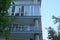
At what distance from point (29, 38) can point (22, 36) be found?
91 centimetres

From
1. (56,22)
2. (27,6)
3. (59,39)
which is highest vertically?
(27,6)

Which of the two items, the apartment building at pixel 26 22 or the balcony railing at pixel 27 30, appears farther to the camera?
the apartment building at pixel 26 22

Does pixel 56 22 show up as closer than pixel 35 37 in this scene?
No

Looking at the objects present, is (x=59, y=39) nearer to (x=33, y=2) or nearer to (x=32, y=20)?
(x=32, y=20)

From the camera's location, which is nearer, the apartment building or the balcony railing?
the balcony railing

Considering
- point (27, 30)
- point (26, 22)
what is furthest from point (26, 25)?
point (27, 30)

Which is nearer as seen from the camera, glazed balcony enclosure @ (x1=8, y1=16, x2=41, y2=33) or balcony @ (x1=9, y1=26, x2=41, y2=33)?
balcony @ (x1=9, y1=26, x2=41, y2=33)

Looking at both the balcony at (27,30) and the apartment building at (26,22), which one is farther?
the apartment building at (26,22)

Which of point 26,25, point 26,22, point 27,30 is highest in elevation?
point 26,22

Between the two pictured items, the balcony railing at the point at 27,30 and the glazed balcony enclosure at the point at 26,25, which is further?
the glazed balcony enclosure at the point at 26,25

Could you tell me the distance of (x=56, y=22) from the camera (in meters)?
24.7

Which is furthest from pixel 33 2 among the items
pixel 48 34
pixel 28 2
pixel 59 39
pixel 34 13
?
pixel 59 39

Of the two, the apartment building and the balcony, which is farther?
the apartment building

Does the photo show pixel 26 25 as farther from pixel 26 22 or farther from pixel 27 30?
pixel 27 30
